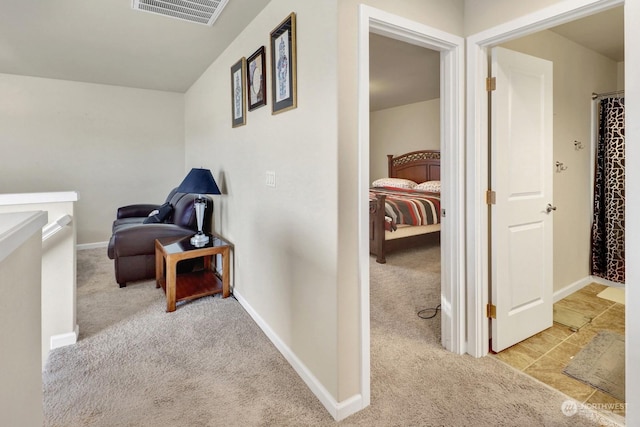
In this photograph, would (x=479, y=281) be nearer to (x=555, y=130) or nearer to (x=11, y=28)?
(x=555, y=130)

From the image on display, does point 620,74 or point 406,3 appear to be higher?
point 620,74

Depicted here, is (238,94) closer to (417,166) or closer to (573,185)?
(573,185)

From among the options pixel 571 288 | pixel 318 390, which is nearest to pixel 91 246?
pixel 318 390

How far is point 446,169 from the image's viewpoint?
2.14 meters

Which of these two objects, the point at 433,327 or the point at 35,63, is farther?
the point at 35,63

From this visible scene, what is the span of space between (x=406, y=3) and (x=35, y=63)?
4206mm

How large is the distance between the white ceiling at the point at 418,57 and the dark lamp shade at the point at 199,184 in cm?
198

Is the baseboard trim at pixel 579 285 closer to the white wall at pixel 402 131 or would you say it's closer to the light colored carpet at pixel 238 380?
the light colored carpet at pixel 238 380

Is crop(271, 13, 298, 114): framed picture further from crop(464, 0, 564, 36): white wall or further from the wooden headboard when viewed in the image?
the wooden headboard

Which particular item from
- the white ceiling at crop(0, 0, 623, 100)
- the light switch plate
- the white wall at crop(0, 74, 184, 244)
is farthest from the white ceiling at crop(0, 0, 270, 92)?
the light switch plate

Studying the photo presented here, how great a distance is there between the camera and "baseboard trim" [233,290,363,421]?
1.62m

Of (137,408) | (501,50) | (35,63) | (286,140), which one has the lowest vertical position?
(137,408)

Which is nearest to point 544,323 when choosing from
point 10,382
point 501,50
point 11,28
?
point 501,50

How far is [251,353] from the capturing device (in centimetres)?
218
